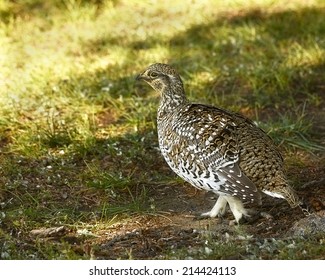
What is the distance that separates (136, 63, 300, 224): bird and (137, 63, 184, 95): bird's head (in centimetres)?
31

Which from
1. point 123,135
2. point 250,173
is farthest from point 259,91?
point 250,173

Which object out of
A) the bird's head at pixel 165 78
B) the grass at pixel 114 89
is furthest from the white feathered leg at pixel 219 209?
the bird's head at pixel 165 78

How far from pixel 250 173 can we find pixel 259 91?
3674mm

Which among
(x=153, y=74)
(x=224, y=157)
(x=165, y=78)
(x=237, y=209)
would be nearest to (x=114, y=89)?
(x=153, y=74)

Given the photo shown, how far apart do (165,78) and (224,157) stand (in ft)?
4.25

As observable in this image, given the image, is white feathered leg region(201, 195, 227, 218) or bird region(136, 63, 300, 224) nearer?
bird region(136, 63, 300, 224)

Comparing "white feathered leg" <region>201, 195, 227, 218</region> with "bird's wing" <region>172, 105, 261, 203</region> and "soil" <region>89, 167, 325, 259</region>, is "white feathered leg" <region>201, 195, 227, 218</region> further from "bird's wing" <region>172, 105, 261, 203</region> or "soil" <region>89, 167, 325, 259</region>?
"bird's wing" <region>172, 105, 261, 203</region>

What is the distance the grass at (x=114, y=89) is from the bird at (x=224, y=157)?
2.21 feet

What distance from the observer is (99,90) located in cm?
1034

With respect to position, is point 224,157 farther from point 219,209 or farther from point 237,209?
point 219,209

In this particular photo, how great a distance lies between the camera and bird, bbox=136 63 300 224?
6.53 metres

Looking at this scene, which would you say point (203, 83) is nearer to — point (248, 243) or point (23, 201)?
point (23, 201)

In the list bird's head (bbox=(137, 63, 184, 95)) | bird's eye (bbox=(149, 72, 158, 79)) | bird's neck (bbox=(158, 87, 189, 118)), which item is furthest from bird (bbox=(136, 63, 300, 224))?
bird's eye (bbox=(149, 72, 158, 79))

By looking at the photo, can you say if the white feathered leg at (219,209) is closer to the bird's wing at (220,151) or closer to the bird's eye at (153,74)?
the bird's wing at (220,151)
